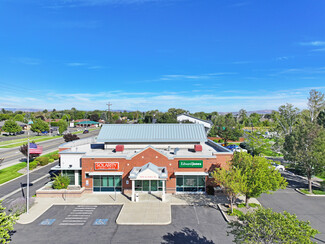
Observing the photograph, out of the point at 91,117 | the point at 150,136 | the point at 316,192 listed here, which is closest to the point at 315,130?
the point at 316,192

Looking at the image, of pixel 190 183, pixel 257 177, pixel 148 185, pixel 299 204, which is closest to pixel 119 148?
pixel 148 185

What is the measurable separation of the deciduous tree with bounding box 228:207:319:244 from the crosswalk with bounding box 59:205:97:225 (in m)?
18.0

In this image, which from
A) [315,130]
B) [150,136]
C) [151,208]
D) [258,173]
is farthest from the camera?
[150,136]

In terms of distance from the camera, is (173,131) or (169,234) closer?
(169,234)

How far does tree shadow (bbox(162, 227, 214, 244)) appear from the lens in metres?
18.6

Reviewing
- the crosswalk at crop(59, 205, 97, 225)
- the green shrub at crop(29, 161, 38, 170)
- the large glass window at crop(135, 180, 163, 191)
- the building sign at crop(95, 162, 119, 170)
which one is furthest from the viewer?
the green shrub at crop(29, 161, 38, 170)

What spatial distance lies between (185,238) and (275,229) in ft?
34.7

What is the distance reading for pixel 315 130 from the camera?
29.1 metres

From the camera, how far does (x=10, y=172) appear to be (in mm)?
39281

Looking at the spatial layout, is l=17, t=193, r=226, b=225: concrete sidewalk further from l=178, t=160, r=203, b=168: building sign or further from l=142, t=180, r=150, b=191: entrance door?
l=178, t=160, r=203, b=168: building sign

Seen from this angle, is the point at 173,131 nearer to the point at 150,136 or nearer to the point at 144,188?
the point at 150,136

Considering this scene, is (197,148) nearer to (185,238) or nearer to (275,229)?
(185,238)

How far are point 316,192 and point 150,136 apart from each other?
2749 centimetres

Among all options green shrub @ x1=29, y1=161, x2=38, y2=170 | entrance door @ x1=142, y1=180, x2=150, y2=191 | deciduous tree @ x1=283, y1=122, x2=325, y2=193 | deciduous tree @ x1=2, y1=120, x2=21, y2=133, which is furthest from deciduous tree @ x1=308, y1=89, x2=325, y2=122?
deciduous tree @ x1=2, y1=120, x2=21, y2=133
